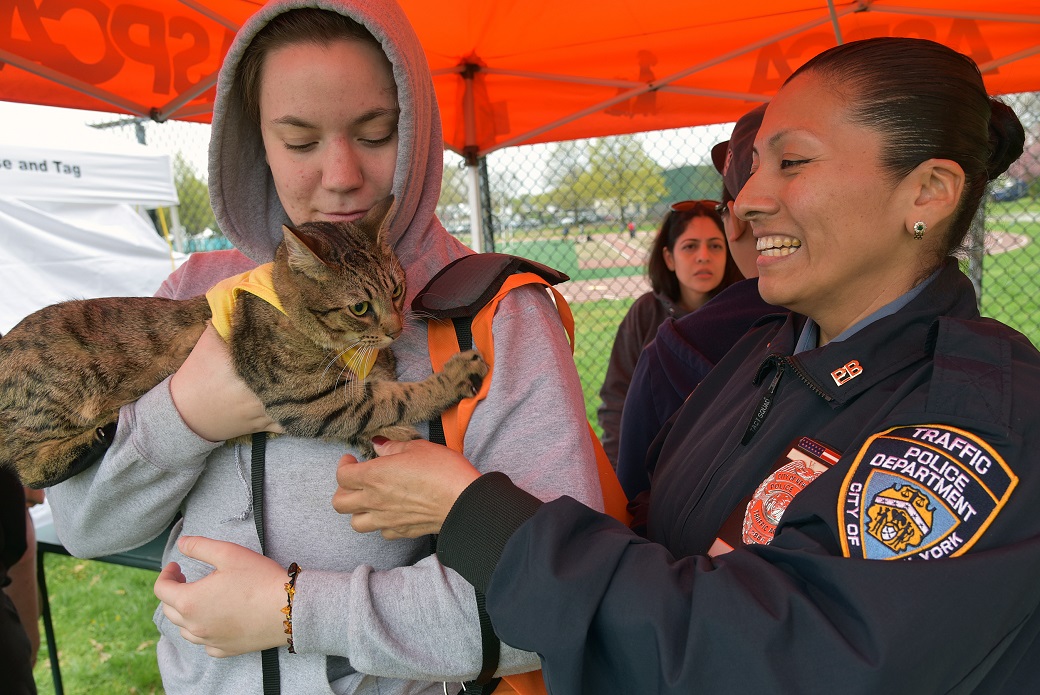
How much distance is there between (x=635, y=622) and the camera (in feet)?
2.94

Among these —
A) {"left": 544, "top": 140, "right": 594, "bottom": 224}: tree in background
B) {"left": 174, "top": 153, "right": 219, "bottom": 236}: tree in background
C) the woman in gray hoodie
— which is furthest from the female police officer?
{"left": 174, "top": 153, "right": 219, "bottom": 236}: tree in background

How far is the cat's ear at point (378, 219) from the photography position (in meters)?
1.46

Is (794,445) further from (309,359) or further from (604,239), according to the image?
(604,239)

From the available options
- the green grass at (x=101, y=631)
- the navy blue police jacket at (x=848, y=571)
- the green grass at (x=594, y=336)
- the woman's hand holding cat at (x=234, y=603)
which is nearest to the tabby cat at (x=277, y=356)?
the woman's hand holding cat at (x=234, y=603)

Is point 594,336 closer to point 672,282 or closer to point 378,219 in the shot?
point 672,282

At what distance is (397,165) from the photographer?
4.66ft

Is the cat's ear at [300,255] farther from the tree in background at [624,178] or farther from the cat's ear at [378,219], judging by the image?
the tree in background at [624,178]

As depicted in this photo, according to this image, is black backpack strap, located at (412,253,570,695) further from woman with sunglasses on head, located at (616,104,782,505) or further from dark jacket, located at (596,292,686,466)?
dark jacket, located at (596,292,686,466)

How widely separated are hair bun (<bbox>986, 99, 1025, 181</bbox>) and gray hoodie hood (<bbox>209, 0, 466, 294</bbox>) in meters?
1.16

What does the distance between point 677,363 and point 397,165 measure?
1.34 metres

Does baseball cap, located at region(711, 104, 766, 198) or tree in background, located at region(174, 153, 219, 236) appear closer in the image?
baseball cap, located at region(711, 104, 766, 198)

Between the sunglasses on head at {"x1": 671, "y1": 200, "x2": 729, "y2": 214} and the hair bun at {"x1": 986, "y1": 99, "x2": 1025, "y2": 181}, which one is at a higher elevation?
the sunglasses on head at {"x1": 671, "y1": 200, "x2": 729, "y2": 214}

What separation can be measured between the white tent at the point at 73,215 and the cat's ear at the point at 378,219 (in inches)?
242

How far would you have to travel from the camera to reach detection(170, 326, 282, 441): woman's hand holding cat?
4.37 ft
